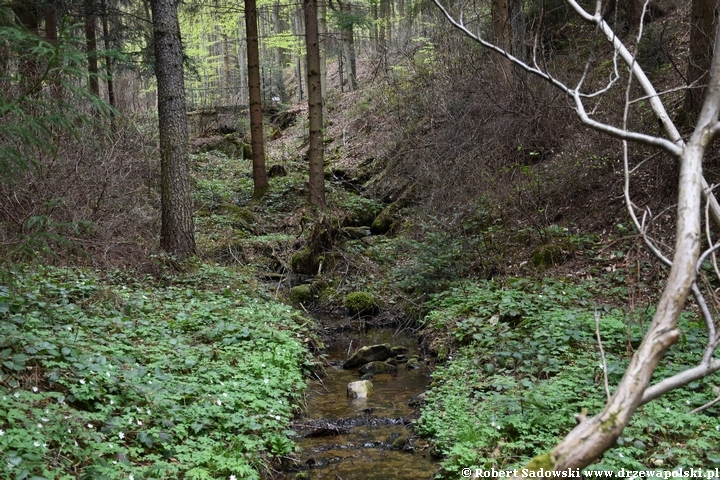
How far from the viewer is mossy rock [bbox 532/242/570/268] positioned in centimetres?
873

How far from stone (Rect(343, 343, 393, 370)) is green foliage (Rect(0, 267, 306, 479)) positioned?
937 millimetres

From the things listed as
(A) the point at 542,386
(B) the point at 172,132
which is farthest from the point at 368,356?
(B) the point at 172,132

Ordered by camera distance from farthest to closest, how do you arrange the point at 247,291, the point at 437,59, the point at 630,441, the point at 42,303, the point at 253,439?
the point at 437,59
the point at 247,291
the point at 42,303
the point at 253,439
the point at 630,441

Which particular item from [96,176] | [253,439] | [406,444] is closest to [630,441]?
[406,444]

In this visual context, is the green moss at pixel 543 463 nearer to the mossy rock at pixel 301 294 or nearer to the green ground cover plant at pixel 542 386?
the green ground cover plant at pixel 542 386

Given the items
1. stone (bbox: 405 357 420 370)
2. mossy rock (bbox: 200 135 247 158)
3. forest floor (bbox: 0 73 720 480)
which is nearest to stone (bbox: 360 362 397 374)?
stone (bbox: 405 357 420 370)

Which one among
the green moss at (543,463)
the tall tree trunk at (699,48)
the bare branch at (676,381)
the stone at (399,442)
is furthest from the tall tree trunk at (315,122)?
the green moss at (543,463)

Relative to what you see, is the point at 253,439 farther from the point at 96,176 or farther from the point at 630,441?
the point at 96,176

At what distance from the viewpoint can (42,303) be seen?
220 inches

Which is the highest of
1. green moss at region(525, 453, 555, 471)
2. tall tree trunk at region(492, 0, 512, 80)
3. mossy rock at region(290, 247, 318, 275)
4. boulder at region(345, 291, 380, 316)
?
tall tree trunk at region(492, 0, 512, 80)

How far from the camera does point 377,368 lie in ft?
24.8

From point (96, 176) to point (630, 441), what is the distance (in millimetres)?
9107

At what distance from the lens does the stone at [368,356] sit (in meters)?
7.80

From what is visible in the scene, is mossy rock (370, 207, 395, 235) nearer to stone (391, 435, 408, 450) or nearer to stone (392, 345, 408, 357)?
stone (392, 345, 408, 357)
